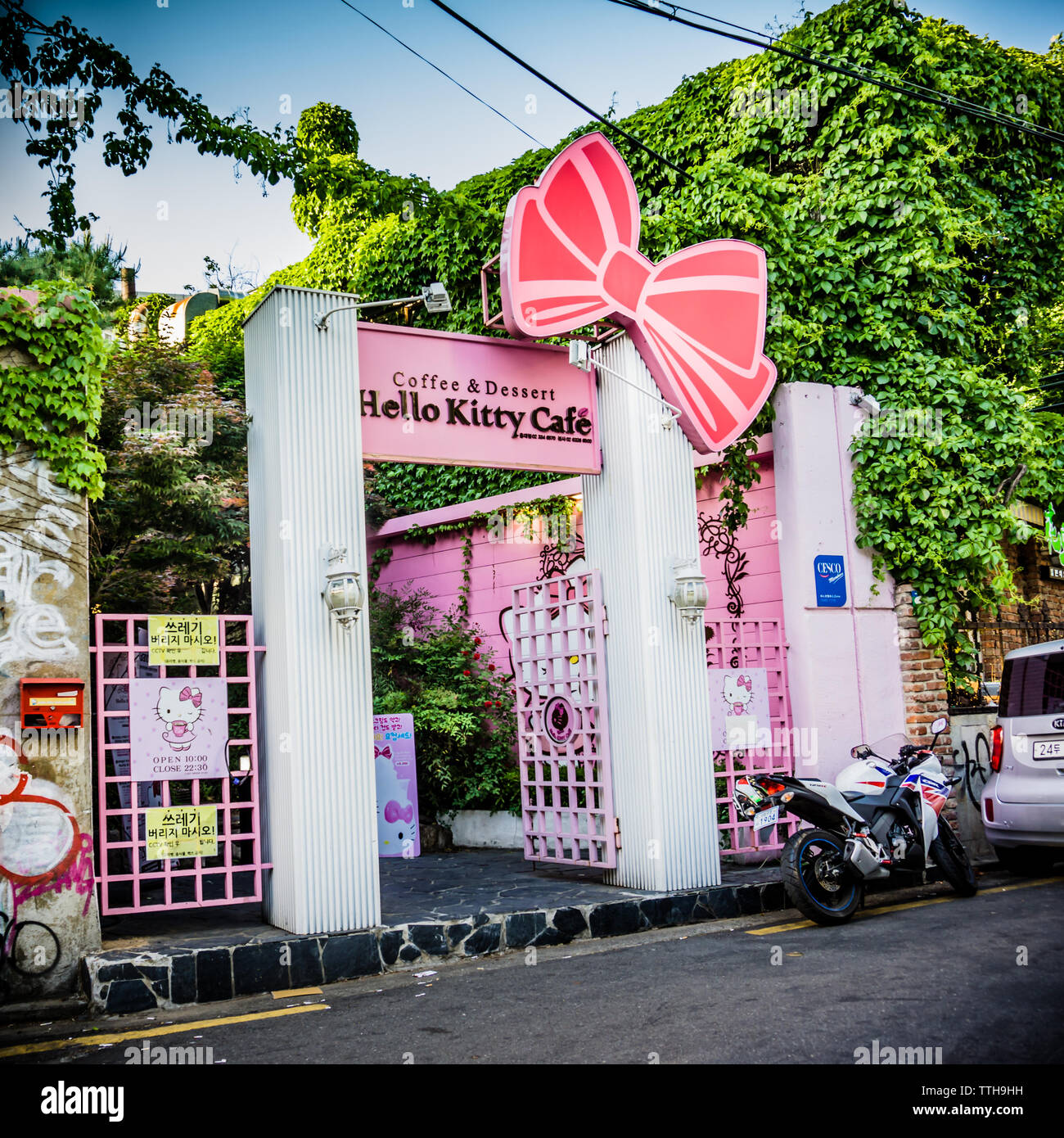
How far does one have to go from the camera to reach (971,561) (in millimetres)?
10156

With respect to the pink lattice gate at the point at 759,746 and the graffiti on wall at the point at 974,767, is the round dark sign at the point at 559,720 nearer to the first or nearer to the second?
the pink lattice gate at the point at 759,746

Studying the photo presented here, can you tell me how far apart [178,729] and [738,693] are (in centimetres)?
475

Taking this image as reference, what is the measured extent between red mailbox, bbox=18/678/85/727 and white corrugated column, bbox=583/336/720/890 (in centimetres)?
395

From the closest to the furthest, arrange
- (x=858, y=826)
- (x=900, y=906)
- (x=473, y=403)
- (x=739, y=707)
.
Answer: (x=858, y=826), (x=900, y=906), (x=473, y=403), (x=739, y=707)

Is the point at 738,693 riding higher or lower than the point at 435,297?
lower

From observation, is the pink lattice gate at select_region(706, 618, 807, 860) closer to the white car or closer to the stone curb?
the stone curb

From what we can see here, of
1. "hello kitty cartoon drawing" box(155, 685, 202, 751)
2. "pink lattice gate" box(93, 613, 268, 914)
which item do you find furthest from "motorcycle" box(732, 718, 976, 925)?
"hello kitty cartoon drawing" box(155, 685, 202, 751)

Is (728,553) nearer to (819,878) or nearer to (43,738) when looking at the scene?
(819,878)

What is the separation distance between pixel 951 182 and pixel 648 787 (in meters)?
7.43

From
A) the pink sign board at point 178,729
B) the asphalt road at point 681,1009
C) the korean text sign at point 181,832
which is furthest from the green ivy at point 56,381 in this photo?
the asphalt road at point 681,1009

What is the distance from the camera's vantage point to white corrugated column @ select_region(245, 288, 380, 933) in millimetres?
6590

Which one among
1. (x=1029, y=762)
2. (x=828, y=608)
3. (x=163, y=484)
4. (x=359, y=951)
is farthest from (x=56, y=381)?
(x=1029, y=762)

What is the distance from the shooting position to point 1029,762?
324 inches
